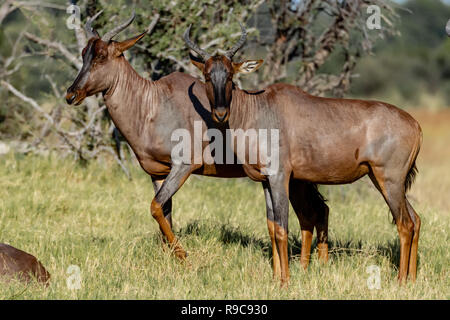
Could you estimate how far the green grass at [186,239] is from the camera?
573 centimetres

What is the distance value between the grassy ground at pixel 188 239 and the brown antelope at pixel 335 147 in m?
0.50

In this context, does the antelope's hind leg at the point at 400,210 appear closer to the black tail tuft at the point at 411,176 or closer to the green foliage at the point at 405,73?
the black tail tuft at the point at 411,176

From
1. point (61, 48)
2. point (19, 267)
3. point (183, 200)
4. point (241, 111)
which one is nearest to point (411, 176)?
point (241, 111)

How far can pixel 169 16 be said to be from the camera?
10.0 m

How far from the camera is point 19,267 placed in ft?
19.0

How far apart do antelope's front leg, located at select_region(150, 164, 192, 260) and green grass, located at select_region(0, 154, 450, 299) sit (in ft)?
0.42

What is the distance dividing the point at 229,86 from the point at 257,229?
283 cm

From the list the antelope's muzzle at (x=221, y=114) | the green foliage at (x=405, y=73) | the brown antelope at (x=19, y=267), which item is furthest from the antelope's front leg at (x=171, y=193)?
the green foliage at (x=405, y=73)

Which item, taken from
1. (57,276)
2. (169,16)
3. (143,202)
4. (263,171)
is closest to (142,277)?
(57,276)

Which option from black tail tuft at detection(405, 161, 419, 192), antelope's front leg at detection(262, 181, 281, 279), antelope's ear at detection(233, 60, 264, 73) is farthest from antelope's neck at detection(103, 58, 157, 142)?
black tail tuft at detection(405, 161, 419, 192)

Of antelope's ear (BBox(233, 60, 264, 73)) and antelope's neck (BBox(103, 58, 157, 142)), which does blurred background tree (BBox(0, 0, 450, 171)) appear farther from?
antelope's ear (BBox(233, 60, 264, 73))

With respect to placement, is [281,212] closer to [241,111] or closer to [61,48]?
[241,111]

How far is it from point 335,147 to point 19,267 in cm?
292
